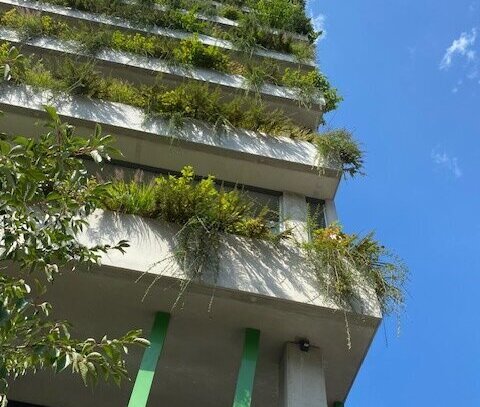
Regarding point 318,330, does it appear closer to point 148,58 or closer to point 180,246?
point 180,246

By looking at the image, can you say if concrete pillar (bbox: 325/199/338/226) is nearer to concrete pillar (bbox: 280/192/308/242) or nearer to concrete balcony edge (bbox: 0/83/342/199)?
concrete balcony edge (bbox: 0/83/342/199)

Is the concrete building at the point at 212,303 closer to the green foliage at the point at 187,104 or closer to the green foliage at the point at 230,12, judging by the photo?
the green foliage at the point at 187,104

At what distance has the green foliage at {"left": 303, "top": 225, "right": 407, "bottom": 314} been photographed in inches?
266

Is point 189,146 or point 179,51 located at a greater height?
point 179,51

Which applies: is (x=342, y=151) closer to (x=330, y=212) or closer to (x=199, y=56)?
(x=330, y=212)

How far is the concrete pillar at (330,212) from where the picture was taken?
9000mm

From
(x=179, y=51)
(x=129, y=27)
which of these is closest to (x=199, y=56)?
(x=179, y=51)

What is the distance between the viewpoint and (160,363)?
738cm

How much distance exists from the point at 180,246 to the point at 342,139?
13.2 feet

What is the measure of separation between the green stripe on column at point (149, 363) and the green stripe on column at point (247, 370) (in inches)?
36.5

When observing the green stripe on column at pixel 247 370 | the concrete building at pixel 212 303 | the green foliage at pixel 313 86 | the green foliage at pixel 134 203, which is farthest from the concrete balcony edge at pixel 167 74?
the green stripe on column at pixel 247 370

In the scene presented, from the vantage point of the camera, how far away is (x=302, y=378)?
653 centimetres

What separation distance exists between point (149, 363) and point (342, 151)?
Answer: 499 centimetres

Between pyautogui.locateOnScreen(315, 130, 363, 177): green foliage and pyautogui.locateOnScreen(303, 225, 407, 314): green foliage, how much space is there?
7.82 feet
